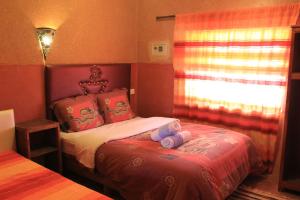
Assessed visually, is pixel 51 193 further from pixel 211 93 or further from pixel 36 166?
pixel 211 93

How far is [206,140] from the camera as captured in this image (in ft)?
9.00

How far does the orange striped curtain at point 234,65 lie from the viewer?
302 centimetres

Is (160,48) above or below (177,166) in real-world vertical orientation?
above

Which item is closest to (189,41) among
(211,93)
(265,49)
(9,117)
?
(211,93)

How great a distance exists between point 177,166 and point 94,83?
1878 millimetres

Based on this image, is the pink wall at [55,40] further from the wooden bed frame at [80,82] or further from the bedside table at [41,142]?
the bedside table at [41,142]

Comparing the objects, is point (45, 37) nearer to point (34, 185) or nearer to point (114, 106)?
point (114, 106)

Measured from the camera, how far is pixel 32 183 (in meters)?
1.90

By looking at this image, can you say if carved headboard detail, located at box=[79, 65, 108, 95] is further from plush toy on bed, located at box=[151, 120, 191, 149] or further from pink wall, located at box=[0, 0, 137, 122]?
plush toy on bed, located at box=[151, 120, 191, 149]

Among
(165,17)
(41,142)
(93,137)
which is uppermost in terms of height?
(165,17)

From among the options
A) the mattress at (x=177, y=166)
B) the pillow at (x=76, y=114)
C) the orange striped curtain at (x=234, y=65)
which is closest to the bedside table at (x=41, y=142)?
the pillow at (x=76, y=114)

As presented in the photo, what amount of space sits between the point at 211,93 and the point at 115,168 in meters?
1.66

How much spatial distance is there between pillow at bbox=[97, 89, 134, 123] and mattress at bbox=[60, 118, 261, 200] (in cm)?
66

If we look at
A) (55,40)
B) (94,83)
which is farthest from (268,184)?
(55,40)
